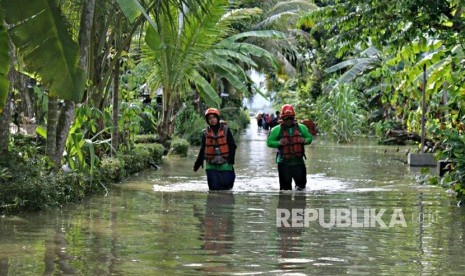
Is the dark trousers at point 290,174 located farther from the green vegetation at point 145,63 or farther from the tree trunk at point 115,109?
the tree trunk at point 115,109

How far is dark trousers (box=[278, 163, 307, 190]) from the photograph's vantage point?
15758 mm

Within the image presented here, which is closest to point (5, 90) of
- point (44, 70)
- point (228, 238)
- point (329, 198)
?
point (44, 70)

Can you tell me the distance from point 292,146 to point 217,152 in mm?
1256

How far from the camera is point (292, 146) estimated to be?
1538 cm

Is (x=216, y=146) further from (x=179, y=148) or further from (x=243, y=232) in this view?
(x=179, y=148)

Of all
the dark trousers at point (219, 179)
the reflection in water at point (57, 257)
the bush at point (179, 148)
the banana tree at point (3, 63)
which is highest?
the banana tree at point (3, 63)

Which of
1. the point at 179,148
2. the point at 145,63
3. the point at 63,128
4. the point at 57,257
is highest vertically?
the point at 145,63

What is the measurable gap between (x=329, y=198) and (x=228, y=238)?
4.97 m

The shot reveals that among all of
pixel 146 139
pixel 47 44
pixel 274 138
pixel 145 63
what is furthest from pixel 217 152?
pixel 146 139

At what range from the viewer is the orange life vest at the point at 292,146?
1529 cm

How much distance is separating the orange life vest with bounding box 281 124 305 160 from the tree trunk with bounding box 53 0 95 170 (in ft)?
11.8

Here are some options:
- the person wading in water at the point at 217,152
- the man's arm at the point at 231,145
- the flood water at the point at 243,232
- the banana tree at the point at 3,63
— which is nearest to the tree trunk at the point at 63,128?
the flood water at the point at 243,232

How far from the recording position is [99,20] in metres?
16.2

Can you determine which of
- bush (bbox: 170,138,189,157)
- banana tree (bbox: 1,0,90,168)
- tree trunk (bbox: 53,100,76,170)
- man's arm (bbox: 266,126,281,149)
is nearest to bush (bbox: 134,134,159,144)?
bush (bbox: 170,138,189,157)
